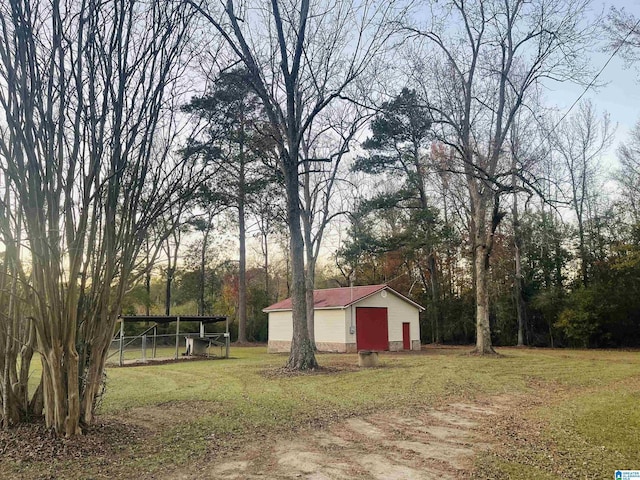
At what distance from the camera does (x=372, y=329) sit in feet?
70.9

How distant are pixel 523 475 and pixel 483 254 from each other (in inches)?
574

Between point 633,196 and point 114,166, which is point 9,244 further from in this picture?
point 633,196

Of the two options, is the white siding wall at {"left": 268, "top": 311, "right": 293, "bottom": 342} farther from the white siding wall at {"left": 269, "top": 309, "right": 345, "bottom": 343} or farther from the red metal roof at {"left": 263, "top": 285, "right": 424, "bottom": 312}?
the red metal roof at {"left": 263, "top": 285, "right": 424, "bottom": 312}

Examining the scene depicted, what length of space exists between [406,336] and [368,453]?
62.1 ft

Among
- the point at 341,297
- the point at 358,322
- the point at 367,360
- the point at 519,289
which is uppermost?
the point at 519,289

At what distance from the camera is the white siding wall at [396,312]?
71.8ft

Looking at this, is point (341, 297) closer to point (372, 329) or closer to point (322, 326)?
point (322, 326)

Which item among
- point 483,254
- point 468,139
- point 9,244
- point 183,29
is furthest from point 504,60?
point 9,244

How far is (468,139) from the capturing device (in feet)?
57.2

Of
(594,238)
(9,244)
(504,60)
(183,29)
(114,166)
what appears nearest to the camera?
(9,244)

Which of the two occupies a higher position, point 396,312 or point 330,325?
point 396,312

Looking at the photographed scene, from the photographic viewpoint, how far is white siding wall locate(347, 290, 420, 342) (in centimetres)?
2189

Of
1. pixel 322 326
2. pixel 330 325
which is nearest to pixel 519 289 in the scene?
pixel 330 325

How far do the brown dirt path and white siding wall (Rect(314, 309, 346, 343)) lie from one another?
14368mm
